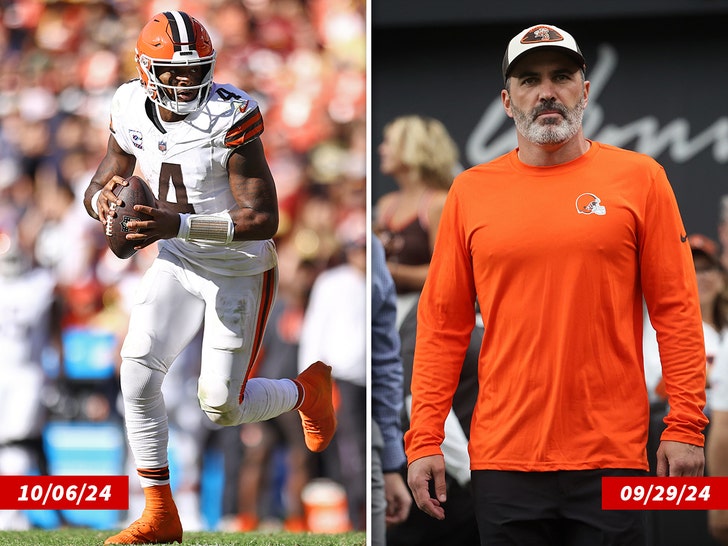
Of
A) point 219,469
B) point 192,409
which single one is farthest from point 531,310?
point 219,469

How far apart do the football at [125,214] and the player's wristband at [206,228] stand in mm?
128

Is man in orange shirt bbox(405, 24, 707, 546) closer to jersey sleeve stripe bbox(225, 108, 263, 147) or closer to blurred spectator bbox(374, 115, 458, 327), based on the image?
jersey sleeve stripe bbox(225, 108, 263, 147)

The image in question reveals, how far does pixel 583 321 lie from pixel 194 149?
5.01ft

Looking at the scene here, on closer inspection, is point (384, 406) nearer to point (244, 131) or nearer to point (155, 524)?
point (155, 524)

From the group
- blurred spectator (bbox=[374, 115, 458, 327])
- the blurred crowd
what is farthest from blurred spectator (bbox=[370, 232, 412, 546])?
blurred spectator (bbox=[374, 115, 458, 327])

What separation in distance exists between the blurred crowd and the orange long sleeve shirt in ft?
5.22

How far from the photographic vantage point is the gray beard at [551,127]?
2682 mm

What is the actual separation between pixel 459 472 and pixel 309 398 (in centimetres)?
99

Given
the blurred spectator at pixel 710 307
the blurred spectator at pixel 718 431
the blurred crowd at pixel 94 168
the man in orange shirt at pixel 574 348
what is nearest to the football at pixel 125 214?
the blurred crowd at pixel 94 168

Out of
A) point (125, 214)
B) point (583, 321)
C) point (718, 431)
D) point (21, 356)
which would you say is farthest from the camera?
point (718, 431)

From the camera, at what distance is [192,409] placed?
4199 mm

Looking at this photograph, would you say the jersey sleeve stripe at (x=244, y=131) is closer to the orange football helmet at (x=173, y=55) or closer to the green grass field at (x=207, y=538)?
the orange football helmet at (x=173, y=55)

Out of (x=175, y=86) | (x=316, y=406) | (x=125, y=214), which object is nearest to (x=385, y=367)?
(x=316, y=406)

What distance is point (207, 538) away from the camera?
3.93m
